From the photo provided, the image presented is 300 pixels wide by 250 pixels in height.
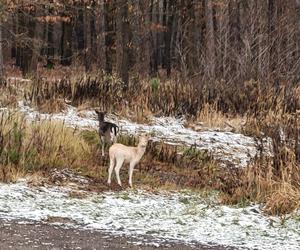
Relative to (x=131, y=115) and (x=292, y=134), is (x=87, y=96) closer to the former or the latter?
(x=131, y=115)

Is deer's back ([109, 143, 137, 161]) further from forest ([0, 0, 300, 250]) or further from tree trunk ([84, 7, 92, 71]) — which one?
tree trunk ([84, 7, 92, 71])

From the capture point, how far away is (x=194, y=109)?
14164 millimetres

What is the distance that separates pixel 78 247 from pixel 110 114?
8.23 metres

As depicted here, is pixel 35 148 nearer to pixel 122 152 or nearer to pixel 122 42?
pixel 122 152

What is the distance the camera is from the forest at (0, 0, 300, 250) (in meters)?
6.78

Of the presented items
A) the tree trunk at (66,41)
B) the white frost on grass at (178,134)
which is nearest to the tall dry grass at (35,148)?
the white frost on grass at (178,134)

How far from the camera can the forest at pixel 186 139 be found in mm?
6781

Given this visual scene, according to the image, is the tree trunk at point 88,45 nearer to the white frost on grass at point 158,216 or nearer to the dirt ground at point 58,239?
the white frost on grass at point 158,216

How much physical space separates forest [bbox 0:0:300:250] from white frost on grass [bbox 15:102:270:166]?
0.12 ft

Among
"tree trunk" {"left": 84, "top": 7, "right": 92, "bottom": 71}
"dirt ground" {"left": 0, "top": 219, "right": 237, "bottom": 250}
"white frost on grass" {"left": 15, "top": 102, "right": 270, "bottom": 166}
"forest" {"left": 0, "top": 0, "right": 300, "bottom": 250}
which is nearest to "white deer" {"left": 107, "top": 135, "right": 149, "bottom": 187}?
"forest" {"left": 0, "top": 0, "right": 300, "bottom": 250}

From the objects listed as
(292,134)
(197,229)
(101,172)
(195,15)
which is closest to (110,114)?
(101,172)

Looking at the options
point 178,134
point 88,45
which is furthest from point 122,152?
point 88,45

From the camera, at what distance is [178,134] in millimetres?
12688

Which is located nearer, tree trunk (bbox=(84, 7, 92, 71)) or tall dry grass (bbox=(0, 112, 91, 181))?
tall dry grass (bbox=(0, 112, 91, 181))
